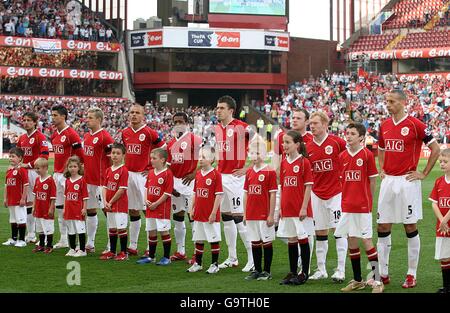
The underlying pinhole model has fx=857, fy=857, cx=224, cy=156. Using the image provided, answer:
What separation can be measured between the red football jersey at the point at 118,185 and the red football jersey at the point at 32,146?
2.16m

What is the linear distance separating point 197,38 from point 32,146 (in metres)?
47.7

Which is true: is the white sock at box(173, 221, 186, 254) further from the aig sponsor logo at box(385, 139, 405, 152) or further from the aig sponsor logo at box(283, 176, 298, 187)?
the aig sponsor logo at box(385, 139, 405, 152)

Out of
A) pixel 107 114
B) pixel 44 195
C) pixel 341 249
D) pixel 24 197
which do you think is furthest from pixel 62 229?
pixel 107 114

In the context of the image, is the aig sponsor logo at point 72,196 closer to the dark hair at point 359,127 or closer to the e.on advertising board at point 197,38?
the dark hair at point 359,127

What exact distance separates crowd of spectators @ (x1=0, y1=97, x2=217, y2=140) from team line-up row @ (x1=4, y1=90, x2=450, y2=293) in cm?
3207

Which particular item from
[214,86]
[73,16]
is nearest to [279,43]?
[214,86]

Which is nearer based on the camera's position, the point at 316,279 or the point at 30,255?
the point at 316,279

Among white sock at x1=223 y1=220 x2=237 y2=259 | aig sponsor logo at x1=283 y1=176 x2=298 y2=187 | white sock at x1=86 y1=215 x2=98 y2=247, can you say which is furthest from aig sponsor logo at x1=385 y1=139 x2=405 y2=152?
white sock at x1=86 y1=215 x2=98 y2=247

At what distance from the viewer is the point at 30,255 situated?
13008 mm

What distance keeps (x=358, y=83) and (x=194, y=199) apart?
49620mm

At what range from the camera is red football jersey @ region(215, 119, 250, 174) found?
12070mm

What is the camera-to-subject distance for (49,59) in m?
57.0

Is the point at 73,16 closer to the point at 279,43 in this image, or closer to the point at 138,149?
the point at 279,43

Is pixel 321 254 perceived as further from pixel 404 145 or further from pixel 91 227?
pixel 91 227
